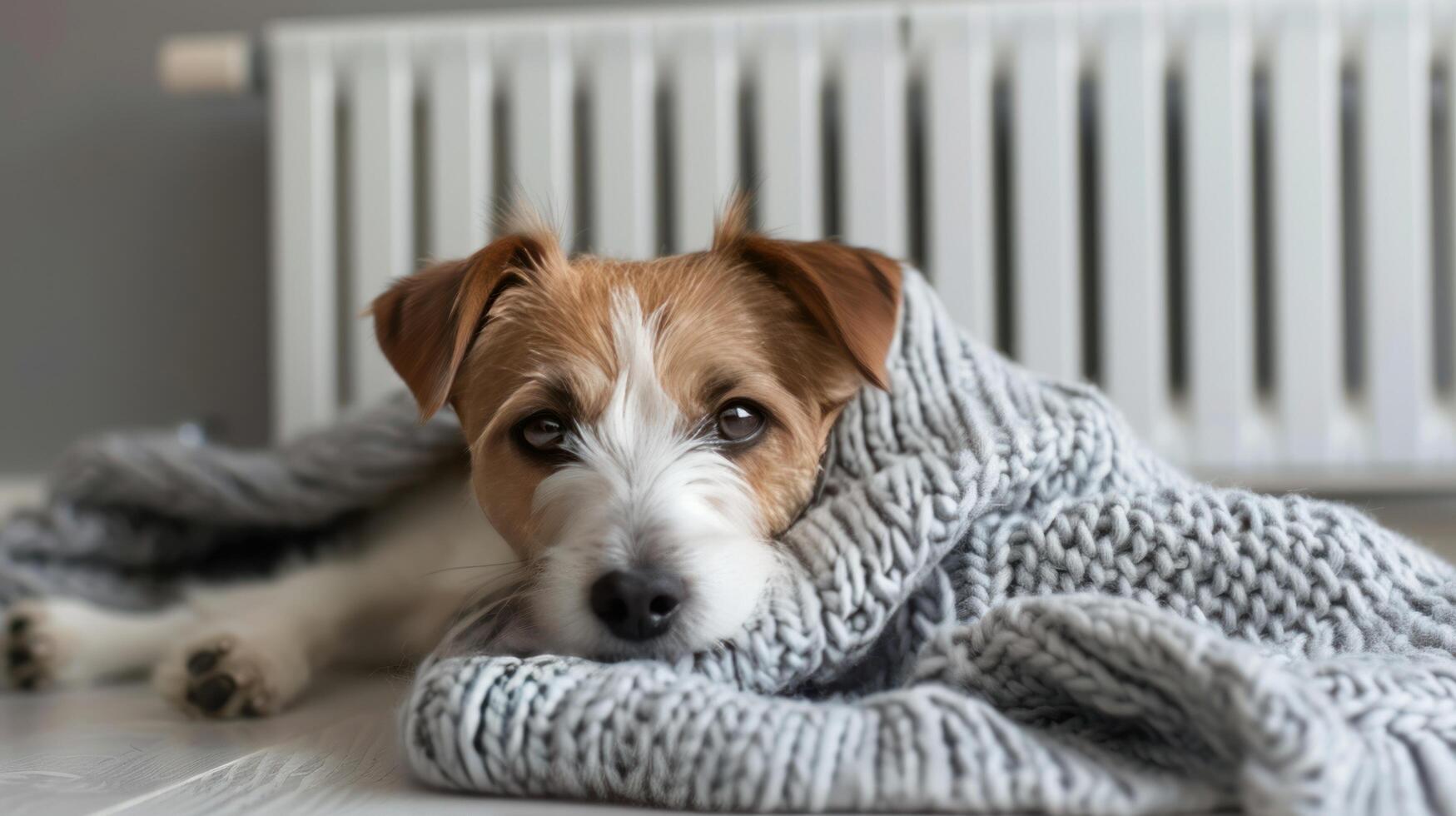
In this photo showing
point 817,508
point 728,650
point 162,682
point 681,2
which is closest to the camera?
point 728,650

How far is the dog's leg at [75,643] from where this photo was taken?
4.56 ft

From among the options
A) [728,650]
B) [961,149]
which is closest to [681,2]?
[961,149]

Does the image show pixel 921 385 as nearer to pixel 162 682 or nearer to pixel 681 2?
pixel 162 682

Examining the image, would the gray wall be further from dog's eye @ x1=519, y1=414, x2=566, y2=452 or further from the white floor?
dog's eye @ x1=519, y1=414, x2=566, y2=452

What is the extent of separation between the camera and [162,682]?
124 cm

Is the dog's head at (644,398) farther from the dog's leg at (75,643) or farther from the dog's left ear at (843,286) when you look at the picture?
the dog's leg at (75,643)

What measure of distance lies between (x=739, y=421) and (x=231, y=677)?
0.64m

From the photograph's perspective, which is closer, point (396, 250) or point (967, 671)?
point (967, 671)

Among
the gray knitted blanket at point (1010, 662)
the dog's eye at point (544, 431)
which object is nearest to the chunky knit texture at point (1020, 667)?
the gray knitted blanket at point (1010, 662)

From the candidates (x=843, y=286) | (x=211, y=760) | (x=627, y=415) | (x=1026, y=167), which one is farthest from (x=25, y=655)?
(x=1026, y=167)

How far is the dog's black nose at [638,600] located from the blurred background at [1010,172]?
4.32ft

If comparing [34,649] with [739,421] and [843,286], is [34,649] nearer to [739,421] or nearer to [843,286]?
[739,421]

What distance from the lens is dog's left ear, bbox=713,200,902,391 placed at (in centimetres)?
101

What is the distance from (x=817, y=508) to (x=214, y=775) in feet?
1.83
